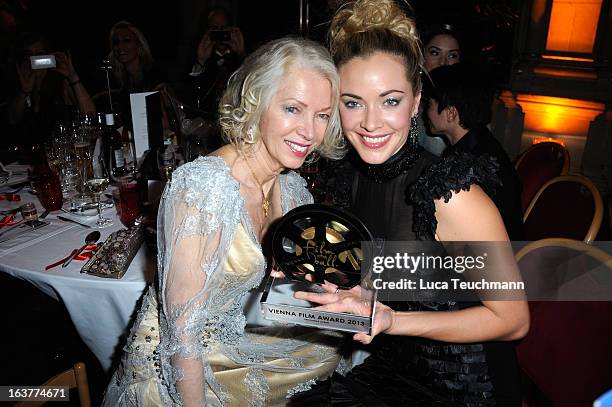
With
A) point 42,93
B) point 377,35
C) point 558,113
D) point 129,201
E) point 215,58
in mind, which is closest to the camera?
point 377,35

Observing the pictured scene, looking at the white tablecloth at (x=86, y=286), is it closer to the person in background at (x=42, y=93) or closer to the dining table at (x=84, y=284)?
the dining table at (x=84, y=284)

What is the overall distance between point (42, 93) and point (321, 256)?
4.79m

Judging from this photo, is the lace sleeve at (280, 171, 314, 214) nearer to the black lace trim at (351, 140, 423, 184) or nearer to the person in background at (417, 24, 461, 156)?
the black lace trim at (351, 140, 423, 184)

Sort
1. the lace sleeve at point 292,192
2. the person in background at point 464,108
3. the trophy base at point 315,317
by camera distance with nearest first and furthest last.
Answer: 1. the trophy base at point 315,317
2. the lace sleeve at point 292,192
3. the person in background at point 464,108

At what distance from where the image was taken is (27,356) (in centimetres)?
295

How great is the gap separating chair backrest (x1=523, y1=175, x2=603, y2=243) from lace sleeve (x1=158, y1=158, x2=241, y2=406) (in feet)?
6.35

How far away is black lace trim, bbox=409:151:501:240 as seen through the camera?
1473 millimetres

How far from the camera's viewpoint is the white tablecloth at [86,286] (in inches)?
77.5

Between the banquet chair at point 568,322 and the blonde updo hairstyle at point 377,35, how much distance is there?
924 mm

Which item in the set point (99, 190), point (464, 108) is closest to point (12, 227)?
point (99, 190)

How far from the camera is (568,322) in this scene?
164 centimetres

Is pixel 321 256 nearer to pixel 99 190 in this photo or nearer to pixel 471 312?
pixel 471 312

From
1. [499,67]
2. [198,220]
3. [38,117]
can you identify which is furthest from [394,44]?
[499,67]

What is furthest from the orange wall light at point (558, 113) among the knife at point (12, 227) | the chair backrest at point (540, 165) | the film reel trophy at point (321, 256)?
the knife at point (12, 227)
